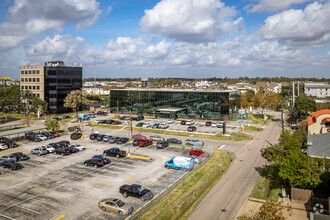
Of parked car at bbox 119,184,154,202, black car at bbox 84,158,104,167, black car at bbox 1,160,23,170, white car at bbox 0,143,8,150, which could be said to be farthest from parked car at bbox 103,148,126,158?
white car at bbox 0,143,8,150

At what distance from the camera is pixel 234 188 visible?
Answer: 2795 centimetres

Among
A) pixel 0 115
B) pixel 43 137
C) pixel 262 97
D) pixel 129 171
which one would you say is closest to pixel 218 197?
pixel 129 171

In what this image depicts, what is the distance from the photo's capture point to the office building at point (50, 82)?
89625mm

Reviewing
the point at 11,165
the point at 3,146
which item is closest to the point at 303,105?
the point at 11,165

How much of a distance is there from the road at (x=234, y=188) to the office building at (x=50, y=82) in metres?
69.0

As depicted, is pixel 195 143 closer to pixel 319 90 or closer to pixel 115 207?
pixel 115 207

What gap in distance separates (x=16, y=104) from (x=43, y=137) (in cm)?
5244

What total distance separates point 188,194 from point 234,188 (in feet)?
19.7

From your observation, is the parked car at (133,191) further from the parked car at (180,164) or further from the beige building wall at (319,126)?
the beige building wall at (319,126)

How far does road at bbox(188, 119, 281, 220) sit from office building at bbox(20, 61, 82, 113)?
69.0 meters

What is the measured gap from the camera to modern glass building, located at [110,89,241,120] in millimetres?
72625

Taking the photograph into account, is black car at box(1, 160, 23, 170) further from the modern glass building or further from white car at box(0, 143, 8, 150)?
the modern glass building

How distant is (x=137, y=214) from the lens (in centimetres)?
2092

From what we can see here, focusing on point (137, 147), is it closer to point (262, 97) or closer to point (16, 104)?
point (262, 97)
